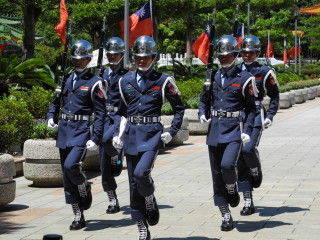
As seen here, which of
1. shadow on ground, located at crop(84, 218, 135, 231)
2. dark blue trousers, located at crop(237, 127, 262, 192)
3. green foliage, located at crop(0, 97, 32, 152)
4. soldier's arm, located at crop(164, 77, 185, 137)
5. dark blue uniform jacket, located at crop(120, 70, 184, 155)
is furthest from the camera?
green foliage, located at crop(0, 97, 32, 152)

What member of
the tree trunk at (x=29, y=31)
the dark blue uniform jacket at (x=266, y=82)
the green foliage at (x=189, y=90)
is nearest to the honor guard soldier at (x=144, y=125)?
the dark blue uniform jacket at (x=266, y=82)

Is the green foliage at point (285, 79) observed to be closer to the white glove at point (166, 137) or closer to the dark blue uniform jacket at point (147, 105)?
the dark blue uniform jacket at point (147, 105)

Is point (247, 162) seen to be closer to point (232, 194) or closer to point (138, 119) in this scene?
point (232, 194)

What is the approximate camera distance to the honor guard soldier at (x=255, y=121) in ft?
32.2

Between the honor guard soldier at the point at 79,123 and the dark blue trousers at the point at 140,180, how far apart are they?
974mm

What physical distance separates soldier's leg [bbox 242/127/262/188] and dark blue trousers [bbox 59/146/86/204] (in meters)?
2.00

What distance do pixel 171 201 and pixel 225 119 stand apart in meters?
2.33

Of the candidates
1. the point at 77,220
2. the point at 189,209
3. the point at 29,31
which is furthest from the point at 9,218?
the point at 29,31

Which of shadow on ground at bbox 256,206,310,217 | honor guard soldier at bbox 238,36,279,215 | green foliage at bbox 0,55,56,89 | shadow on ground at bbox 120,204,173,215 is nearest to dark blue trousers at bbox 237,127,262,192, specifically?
honor guard soldier at bbox 238,36,279,215

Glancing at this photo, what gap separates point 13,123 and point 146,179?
620 centimetres

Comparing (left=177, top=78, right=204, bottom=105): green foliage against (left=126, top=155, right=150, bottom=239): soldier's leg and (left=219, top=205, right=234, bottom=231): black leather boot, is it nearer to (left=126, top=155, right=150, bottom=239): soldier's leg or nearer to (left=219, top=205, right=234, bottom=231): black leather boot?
(left=219, top=205, right=234, bottom=231): black leather boot

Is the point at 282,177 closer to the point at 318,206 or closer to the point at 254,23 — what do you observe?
the point at 318,206

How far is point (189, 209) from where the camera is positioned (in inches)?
405

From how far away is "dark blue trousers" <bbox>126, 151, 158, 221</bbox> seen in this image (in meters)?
7.97
